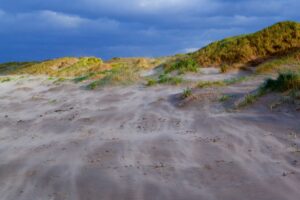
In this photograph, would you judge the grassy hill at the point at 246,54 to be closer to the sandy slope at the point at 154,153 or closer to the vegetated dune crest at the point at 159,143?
the vegetated dune crest at the point at 159,143

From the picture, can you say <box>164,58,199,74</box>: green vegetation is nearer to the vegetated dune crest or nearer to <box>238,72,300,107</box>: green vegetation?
the vegetated dune crest

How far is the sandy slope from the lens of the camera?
14.0ft

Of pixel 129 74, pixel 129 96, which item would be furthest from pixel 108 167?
pixel 129 74

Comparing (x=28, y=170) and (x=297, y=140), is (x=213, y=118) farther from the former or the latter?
(x=28, y=170)

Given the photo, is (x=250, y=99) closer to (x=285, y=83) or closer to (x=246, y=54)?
(x=285, y=83)

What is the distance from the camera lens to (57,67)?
2381 cm

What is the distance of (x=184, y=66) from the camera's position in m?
13.2

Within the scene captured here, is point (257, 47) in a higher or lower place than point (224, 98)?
higher

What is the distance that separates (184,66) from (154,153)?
8018mm

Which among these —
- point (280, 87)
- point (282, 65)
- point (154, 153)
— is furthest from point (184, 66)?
point (154, 153)

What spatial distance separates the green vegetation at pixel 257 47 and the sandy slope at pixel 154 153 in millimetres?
4771

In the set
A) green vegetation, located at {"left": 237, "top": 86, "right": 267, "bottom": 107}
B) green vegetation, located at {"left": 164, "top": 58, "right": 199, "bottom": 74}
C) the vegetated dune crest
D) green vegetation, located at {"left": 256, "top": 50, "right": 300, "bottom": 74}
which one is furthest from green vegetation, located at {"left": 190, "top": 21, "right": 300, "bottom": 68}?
green vegetation, located at {"left": 237, "top": 86, "right": 267, "bottom": 107}

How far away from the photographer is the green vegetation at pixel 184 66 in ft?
42.1

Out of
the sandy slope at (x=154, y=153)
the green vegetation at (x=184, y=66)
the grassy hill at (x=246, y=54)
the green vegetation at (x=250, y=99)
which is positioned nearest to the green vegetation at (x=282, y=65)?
the grassy hill at (x=246, y=54)
